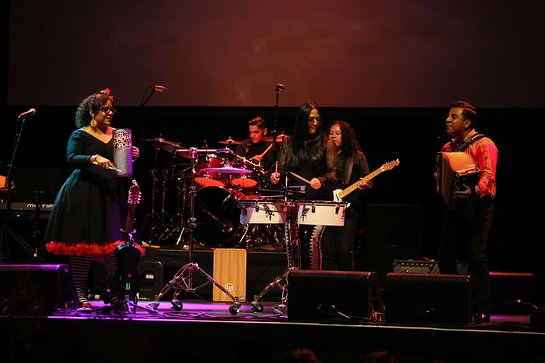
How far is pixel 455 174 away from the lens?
6.60m

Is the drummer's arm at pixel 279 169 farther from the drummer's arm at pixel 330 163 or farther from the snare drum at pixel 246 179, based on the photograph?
the snare drum at pixel 246 179

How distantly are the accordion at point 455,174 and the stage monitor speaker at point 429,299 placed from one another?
0.72 metres

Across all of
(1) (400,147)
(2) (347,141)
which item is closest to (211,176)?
(2) (347,141)

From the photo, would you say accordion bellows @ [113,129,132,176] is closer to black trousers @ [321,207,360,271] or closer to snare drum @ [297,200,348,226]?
snare drum @ [297,200,348,226]

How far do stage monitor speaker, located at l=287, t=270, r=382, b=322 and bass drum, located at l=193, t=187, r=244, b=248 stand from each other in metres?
3.95

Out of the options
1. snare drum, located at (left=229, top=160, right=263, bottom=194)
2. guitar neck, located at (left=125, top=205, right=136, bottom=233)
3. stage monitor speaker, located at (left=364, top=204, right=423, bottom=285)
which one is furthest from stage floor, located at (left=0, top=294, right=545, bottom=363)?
snare drum, located at (left=229, top=160, right=263, bottom=194)

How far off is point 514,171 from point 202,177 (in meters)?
4.31

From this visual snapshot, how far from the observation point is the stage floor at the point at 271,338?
595 centimetres

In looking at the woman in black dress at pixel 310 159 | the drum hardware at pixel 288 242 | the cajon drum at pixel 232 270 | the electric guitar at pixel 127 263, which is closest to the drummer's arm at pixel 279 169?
the woman in black dress at pixel 310 159

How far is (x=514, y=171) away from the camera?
35.6 feet

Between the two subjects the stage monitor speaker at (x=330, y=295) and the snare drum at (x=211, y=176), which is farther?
the snare drum at (x=211, y=176)

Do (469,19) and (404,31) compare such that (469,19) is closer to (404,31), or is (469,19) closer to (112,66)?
(404,31)

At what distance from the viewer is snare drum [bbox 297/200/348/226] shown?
7.20 meters

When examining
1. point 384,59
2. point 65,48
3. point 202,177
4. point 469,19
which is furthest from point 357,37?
point 65,48
